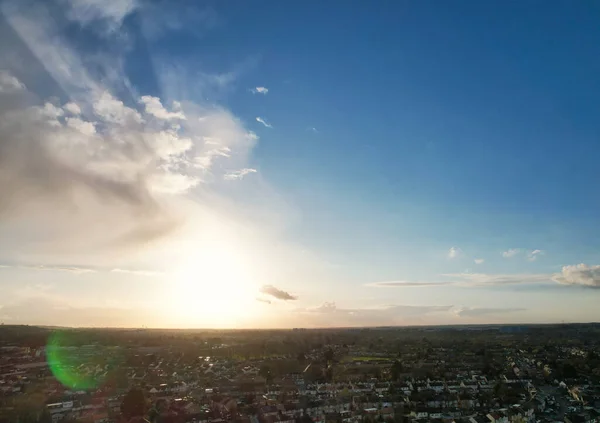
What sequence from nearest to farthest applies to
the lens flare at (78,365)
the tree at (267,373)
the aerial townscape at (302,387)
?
1. the aerial townscape at (302,387)
2. the tree at (267,373)
3. the lens flare at (78,365)

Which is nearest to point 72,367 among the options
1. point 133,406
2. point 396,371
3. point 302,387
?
point 302,387

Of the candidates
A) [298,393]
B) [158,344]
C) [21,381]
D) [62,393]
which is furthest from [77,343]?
[298,393]

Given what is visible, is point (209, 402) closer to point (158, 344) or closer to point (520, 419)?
point (520, 419)

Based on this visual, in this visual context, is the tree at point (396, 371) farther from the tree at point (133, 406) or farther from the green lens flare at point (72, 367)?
the green lens flare at point (72, 367)

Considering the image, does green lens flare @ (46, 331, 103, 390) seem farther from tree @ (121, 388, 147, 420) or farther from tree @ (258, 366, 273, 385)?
tree @ (258, 366, 273, 385)

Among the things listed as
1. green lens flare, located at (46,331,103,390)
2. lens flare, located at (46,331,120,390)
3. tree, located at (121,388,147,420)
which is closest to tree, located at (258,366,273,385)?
tree, located at (121,388,147,420)

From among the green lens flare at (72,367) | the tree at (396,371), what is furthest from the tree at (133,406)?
the tree at (396,371)
